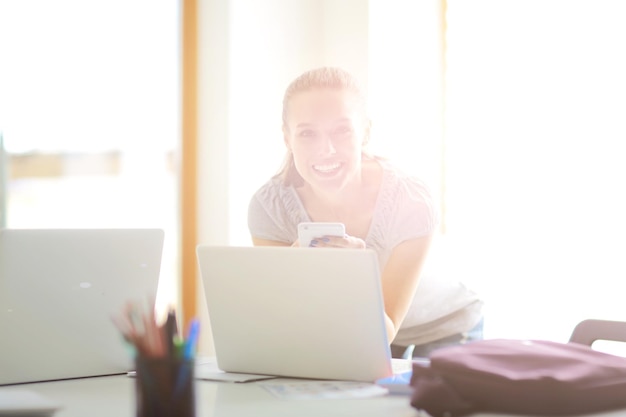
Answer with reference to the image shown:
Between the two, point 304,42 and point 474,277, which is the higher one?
point 304,42

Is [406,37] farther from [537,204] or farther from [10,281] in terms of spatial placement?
[10,281]

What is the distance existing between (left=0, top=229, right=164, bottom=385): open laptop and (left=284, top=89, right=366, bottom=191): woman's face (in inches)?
53.8

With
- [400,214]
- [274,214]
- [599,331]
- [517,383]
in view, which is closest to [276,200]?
[274,214]

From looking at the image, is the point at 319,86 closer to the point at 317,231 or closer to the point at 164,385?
the point at 317,231

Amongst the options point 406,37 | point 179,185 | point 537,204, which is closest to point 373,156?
point 537,204

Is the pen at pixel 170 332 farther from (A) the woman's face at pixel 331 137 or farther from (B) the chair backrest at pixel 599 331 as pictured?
(A) the woman's face at pixel 331 137

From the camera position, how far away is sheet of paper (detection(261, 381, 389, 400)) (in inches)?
54.2

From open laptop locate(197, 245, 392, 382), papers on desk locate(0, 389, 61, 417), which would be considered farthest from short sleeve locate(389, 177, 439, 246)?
papers on desk locate(0, 389, 61, 417)

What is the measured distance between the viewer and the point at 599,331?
1769 millimetres

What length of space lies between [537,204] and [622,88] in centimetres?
55

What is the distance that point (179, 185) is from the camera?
4.20m

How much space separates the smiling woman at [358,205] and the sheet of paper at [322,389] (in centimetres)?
98

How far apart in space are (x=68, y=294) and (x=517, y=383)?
80 centimetres

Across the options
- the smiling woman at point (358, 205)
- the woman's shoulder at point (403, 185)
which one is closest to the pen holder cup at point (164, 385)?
the smiling woman at point (358, 205)
